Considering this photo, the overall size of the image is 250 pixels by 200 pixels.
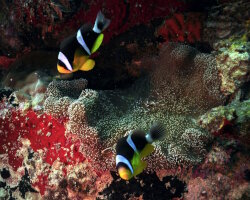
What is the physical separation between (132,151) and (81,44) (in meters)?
0.95

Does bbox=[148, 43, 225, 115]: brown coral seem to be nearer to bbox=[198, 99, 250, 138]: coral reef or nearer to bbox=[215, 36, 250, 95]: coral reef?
bbox=[215, 36, 250, 95]: coral reef

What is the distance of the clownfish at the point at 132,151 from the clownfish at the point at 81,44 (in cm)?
79

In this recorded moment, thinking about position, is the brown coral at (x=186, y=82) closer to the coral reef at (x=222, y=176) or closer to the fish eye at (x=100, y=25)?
the coral reef at (x=222, y=176)

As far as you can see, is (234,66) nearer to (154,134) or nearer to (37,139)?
(154,134)

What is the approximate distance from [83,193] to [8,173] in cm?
122

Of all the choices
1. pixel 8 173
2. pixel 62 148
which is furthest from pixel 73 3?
pixel 8 173

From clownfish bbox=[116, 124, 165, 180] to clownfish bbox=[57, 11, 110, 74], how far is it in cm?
79

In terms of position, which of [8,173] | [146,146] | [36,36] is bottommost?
[8,173]

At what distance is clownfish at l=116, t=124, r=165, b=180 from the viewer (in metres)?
1.80

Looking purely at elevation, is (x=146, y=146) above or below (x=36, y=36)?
below

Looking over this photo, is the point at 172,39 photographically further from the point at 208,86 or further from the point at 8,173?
the point at 8,173

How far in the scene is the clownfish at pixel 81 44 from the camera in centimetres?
218

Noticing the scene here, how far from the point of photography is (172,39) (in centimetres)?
361

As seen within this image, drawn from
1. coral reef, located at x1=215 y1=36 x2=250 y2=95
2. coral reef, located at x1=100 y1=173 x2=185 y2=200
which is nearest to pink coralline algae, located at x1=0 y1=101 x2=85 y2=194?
coral reef, located at x1=100 y1=173 x2=185 y2=200
